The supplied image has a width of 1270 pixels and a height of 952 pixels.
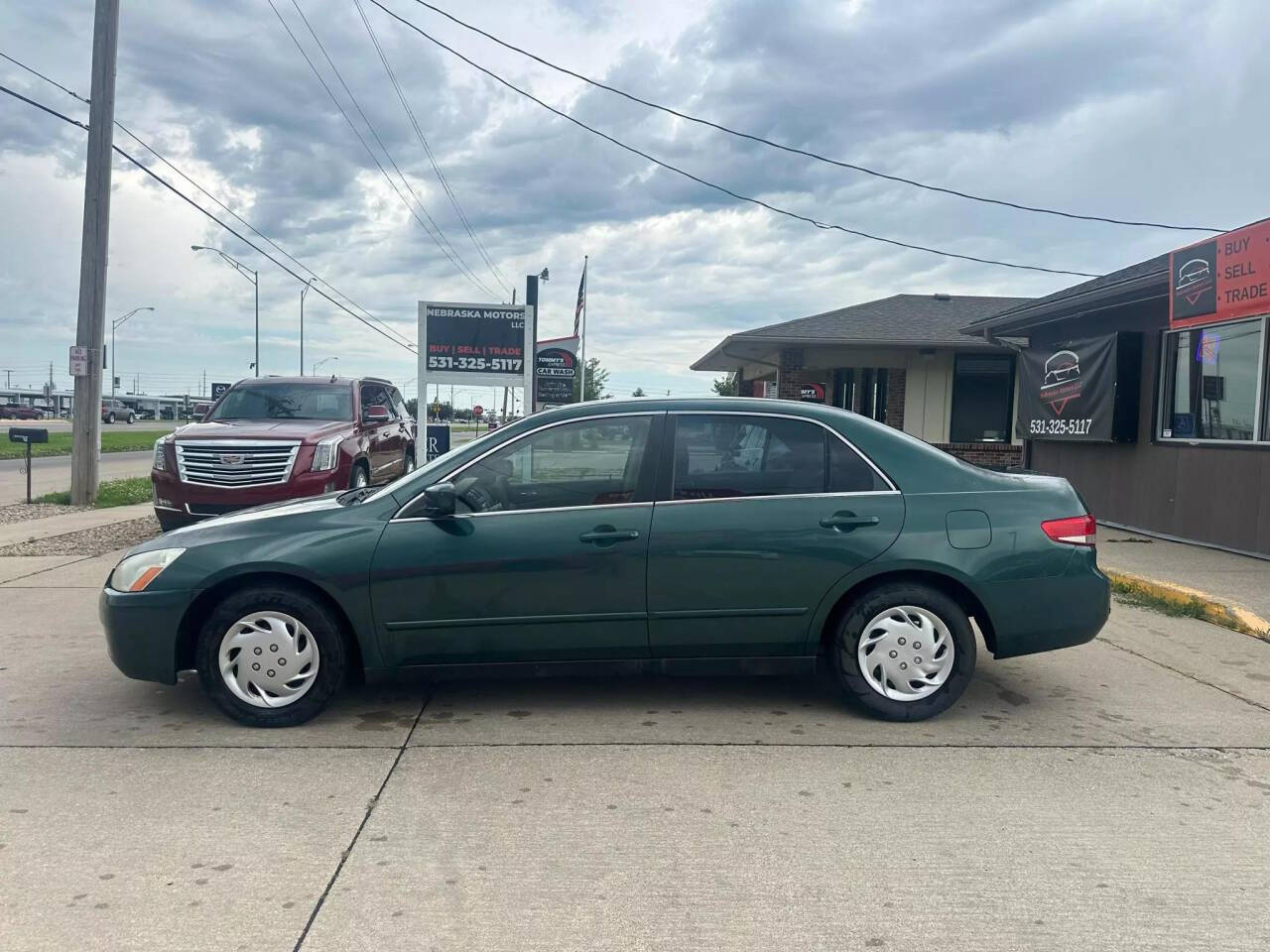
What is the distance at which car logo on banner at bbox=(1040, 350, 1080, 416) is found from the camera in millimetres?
12172

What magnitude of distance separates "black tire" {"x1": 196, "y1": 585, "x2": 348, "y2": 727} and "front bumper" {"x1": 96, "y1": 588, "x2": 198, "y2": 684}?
0.47 ft

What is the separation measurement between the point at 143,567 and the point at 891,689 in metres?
3.66

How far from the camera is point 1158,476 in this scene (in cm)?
1094

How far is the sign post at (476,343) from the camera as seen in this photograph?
47.6 ft

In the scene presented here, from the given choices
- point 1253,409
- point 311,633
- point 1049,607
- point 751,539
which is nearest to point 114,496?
point 311,633

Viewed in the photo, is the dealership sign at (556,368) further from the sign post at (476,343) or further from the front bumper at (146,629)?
the front bumper at (146,629)

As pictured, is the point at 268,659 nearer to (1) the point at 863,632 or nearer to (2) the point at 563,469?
(2) the point at 563,469

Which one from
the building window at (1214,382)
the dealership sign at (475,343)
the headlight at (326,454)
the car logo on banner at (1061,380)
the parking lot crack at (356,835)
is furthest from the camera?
the dealership sign at (475,343)

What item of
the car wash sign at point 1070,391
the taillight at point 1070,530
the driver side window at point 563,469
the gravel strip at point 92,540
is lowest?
the gravel strip at point 92,540

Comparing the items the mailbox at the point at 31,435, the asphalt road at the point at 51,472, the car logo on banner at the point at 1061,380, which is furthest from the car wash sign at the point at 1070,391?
the asphalt road at the point at 51,472

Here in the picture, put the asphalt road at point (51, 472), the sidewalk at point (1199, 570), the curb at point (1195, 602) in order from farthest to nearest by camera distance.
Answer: the asphalt road at point (51, 472) → the sidewalk at point (1199, 570) → the curb at point (1195, 602)

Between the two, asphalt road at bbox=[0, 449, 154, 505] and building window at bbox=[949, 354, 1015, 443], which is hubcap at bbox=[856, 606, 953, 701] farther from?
building window at bbox=[949, 354, 1015, 443]

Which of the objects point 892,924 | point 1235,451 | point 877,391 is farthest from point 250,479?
point 877,391

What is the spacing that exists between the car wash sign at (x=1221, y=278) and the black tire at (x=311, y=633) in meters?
8.71
